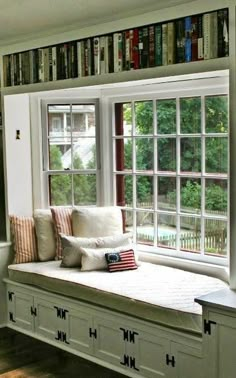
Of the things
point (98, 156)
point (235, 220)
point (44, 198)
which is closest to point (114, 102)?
point (98, 156)

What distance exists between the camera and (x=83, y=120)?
4801 mm

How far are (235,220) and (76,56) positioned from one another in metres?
1.74

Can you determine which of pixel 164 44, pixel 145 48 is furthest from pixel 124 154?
pixel 164 44

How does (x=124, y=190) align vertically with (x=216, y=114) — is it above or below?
below

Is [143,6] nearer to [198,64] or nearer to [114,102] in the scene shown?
[198,64]

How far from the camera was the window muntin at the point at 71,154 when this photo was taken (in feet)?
15.8

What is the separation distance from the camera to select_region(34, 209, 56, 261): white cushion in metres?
4.51

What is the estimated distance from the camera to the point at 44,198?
488 centimetres

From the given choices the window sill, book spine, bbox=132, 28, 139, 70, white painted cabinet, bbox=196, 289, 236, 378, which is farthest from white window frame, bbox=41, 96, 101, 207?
white painted cabinet, bbox=196, 289, 236, 378

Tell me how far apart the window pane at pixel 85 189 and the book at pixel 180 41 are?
1748mm

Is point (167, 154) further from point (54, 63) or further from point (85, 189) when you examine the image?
point (54, 63)

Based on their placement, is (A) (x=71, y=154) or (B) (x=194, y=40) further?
(A) (x=71, y=154)

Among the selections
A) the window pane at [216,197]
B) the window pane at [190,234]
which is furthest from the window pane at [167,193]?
the window pane at [216,197]

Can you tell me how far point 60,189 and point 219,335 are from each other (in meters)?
2.42
